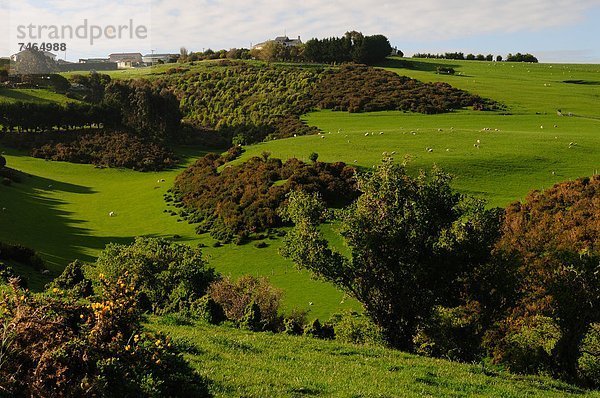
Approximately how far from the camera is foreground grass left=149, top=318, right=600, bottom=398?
505 inches

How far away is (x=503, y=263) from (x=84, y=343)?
20486 mm

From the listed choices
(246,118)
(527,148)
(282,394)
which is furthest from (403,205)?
(246,118)

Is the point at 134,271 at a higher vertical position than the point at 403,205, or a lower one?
lower

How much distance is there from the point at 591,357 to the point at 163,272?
2577cm

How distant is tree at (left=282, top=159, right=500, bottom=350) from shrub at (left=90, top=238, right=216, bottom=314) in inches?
405

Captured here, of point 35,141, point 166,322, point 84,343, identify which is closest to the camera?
point 84,343

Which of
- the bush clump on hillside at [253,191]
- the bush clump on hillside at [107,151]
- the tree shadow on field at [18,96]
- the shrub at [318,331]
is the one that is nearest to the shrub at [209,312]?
the shrub at [318,331]

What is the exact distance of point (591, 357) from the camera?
81.5 ft

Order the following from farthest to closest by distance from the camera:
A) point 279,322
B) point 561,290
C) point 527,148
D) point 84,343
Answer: point 527,148
point 279,322
point 561,290
point 84,343

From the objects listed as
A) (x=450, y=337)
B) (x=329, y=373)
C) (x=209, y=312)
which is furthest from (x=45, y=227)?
(x=329, y=373)

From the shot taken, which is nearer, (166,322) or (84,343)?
(84,343)

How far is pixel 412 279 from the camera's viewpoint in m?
24.0

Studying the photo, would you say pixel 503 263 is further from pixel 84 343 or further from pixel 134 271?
pixel 134 271

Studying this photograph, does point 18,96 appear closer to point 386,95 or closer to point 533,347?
point 386,95
